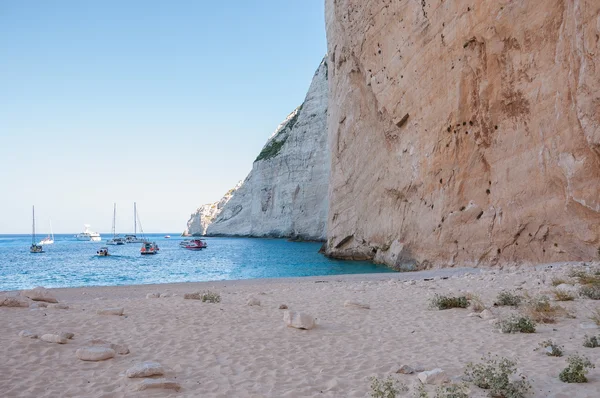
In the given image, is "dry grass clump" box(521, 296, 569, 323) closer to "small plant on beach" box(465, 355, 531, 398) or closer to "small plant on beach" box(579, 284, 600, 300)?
"small plant on beach" box(579, 284, 600, 300)

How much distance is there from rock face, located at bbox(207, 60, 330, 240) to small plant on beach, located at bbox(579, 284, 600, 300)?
173 ft

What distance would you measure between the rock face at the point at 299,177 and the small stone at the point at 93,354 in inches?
2252

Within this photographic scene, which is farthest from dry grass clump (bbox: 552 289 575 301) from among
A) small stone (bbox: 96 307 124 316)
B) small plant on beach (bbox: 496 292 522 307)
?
small stone (bbox: 96 307 124 316)

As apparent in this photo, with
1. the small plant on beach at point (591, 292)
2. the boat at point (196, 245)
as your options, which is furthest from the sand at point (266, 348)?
the boat at point (196, 245)

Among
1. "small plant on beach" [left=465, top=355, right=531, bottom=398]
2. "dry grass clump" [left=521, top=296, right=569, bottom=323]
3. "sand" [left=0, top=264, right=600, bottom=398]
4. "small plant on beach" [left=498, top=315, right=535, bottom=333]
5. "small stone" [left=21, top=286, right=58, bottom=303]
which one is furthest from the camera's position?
"small stone" [left=21, top=286, right=58, bottom=303]

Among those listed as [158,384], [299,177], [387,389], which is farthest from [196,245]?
[387,389]

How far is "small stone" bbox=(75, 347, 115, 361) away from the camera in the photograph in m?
5.79

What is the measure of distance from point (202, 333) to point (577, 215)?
14.8m

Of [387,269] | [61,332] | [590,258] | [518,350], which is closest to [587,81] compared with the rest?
[590,258]

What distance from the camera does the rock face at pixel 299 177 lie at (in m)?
Answer: 66.1

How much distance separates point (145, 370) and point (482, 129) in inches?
735

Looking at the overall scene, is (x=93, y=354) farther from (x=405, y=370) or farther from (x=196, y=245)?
(x=196, y=245)

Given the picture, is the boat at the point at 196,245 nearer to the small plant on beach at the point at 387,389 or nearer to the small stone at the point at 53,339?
the small stone at the point at 53,339

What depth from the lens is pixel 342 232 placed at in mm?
36594
